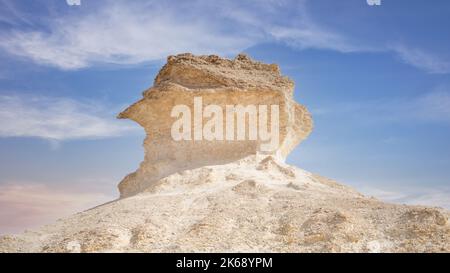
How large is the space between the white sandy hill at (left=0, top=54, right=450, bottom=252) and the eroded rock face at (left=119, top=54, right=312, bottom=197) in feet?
0.14

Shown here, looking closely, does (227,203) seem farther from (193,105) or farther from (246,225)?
(193,105)

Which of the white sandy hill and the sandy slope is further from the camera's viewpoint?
the white sandy hill

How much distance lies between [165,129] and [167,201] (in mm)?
5820

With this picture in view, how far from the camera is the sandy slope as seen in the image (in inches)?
526

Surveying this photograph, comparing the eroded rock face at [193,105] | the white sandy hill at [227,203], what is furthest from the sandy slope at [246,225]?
the eroded rock face at [193,105]

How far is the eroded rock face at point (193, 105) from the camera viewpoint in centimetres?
2111

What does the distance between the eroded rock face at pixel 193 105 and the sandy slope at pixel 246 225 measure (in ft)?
10.4

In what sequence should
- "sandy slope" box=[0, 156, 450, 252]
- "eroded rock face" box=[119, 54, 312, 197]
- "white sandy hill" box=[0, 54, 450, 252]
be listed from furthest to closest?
1. "eroded rock face" box=[119, 54, 312, 197]
2. "white sandy hill" box=[0, 54, 450, 252]
3. "sandy slope" box=[0, 156, 450, 252]

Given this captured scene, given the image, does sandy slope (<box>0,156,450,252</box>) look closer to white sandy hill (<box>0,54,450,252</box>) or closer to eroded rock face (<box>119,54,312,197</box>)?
white sandy hill (<box>0,54,450,252</box>)

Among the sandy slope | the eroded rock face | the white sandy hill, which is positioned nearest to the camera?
the sandy slope

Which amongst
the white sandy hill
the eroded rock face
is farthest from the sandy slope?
the eroded rock face

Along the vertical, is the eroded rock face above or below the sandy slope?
above

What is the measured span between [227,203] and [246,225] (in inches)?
65.3
